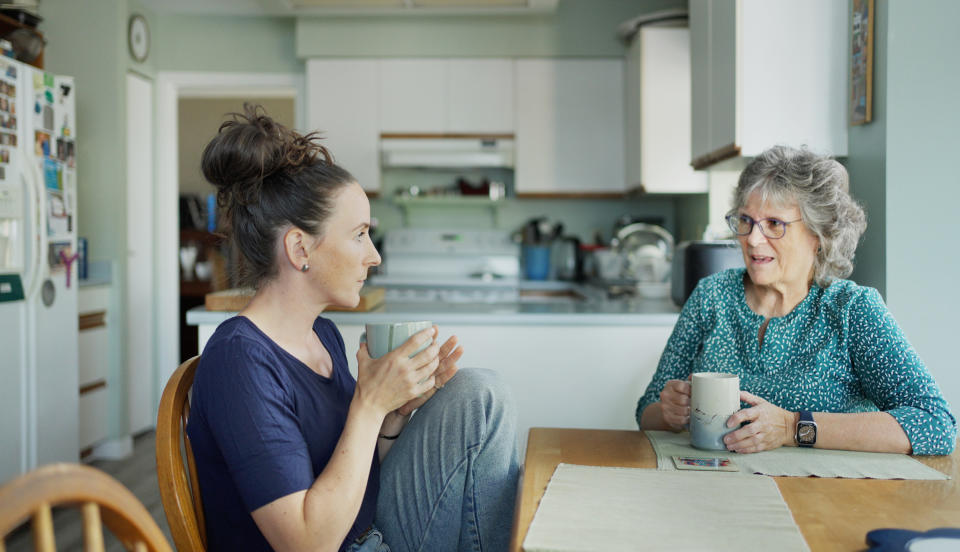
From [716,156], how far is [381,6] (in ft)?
7.41

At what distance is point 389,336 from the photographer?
1111mm

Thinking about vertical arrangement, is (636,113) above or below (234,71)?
below

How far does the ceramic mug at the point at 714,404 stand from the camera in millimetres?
1177

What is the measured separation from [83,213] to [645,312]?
10.1 ft

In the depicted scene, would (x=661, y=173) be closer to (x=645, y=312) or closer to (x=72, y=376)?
(x=645, y=312)

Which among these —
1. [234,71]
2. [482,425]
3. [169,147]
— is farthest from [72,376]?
[482,425]

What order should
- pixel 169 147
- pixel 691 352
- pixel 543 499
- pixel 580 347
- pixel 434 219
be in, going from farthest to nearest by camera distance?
1. pixel 434 219
2. pixel 169 147
3. pixel 580 347
4. pixel 691 352
5. pixel 543 499

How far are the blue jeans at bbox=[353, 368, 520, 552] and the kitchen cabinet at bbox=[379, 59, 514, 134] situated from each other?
3477mm

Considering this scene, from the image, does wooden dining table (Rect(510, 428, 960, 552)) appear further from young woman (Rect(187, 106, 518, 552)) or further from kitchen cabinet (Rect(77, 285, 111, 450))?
kitchen cabinet (Rect(77, 285, 111, 450))

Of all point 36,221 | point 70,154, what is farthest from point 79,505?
point 70,154

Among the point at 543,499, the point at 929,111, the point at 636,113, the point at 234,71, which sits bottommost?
the point at 543,499

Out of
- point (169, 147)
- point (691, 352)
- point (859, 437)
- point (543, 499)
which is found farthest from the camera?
point (169, 147)

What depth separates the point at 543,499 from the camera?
963mm

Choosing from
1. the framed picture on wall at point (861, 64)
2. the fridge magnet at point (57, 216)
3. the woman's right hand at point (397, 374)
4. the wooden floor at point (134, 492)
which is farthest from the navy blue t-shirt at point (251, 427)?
the fridge magnet at point (57, 216)
